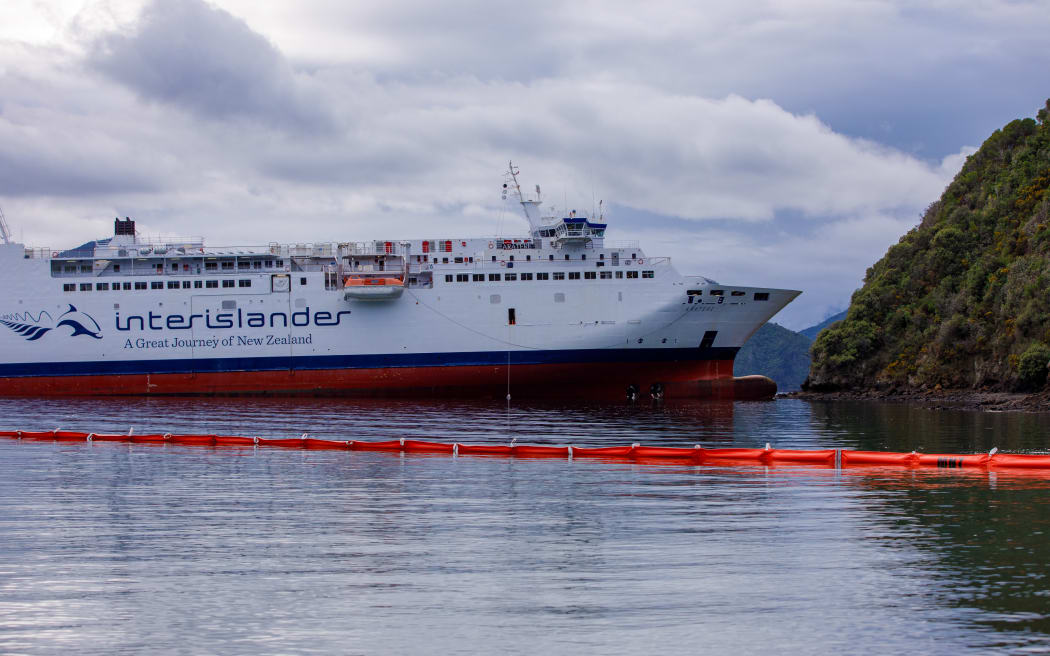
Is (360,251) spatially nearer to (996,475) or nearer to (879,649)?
(996,475)

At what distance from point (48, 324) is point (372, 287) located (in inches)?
801

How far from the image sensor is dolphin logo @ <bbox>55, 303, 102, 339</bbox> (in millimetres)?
54750

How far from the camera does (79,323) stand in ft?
180

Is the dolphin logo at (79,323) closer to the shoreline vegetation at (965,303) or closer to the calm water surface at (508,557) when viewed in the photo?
the calm water surface at (508,557)

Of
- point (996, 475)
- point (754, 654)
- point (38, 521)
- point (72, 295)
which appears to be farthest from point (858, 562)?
point (72, 295)

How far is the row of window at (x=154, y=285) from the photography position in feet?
181

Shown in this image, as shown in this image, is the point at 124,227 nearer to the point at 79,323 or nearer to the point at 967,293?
the point at 79,323

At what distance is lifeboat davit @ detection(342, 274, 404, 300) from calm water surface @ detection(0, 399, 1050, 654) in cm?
2911

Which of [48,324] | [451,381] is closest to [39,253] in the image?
[48,324]

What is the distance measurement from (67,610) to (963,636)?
9770 mm

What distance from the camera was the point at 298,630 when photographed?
31.5 ft

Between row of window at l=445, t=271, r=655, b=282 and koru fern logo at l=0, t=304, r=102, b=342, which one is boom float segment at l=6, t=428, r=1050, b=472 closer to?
row of window at l=445, t=271, r=655, b=282

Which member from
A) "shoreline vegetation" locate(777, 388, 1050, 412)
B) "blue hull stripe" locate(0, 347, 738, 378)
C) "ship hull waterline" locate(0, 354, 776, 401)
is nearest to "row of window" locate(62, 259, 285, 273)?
"blue hull stripe" locate(0, 347, 738, 378)

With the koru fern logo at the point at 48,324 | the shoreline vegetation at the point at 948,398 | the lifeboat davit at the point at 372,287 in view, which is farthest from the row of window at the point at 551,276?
the koru fern logo at the point at 48,324
